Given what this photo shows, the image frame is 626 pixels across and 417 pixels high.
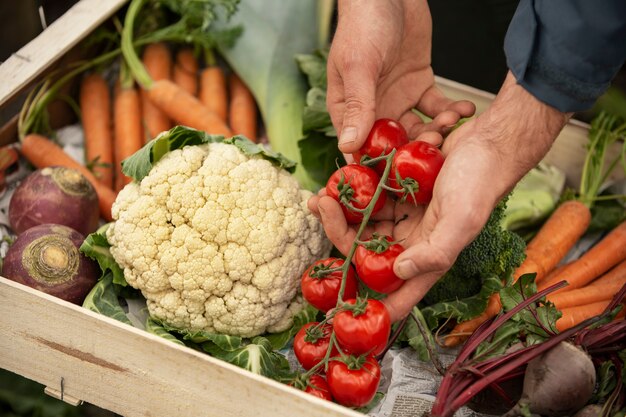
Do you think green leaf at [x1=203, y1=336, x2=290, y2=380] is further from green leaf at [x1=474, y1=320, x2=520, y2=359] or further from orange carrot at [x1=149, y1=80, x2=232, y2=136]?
orange carrot at [x1=149, y1=80, x2=232, y2=136]

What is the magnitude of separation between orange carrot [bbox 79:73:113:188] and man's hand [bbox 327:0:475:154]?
0.83 m

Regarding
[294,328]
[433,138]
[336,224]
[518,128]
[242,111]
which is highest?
[518,128]

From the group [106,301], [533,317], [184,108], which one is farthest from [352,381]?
[184,108]

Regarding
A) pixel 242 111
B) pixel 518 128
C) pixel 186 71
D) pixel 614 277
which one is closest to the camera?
pixel 518 128

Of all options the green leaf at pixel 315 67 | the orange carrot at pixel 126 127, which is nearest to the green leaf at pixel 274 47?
the green leaf at pixel 315 67

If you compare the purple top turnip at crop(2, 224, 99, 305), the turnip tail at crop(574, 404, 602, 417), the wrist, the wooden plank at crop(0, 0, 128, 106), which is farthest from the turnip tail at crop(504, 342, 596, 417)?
the wooden plank at crop(0, 0, 128, 106)

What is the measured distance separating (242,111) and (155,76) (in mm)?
331

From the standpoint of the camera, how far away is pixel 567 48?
1.26m

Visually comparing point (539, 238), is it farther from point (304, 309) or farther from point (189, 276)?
point (189, 276)

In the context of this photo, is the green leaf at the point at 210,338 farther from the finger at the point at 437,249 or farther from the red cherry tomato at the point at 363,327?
the finger at the point at 437,249

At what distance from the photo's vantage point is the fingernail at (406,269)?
1.28 meters

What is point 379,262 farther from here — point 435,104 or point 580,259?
point 580,259

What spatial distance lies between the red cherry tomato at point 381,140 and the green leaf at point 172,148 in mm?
286

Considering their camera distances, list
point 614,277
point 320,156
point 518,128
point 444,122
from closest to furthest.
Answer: point 518,128
point 444,122
point 614,277
point 320,156
